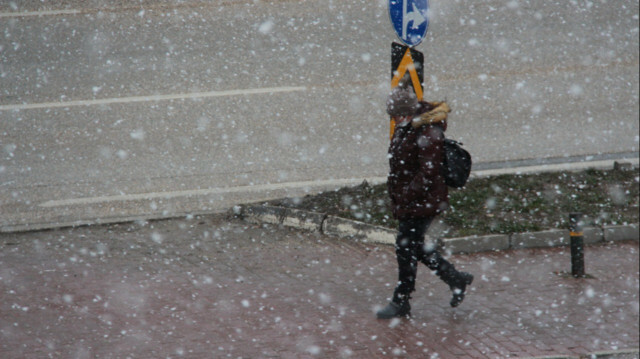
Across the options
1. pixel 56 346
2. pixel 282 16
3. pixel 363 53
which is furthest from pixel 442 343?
pixel 282 16

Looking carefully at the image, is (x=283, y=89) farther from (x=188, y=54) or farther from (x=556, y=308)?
(x=556, y=308)

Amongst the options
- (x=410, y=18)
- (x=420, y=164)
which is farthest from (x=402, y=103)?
(x=410, y=18)

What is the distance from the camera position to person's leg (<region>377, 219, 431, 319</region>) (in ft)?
19.5

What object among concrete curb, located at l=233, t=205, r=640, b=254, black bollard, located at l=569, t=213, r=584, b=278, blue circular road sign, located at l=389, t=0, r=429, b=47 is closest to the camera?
black bollard, located at l=569, t=213, r=584, b=278

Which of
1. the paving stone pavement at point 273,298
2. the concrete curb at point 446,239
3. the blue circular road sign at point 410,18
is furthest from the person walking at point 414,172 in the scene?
the concrete curb at point 446,239

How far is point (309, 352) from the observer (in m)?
5.35

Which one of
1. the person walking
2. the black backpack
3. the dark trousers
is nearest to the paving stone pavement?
the dark trousers

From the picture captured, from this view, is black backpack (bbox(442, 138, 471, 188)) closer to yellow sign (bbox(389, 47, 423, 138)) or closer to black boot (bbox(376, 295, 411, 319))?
black boot (bbox(376, 295, 411, 319))

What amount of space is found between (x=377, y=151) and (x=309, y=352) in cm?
494

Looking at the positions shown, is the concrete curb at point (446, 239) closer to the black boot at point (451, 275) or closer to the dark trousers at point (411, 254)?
the black boot at point (451, 275)

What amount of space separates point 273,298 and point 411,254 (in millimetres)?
1233

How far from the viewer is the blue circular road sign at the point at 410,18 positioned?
Answer: 7.15m

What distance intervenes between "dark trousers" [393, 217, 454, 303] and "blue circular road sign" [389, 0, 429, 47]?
2101 millimetres

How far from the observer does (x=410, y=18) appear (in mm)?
7191
